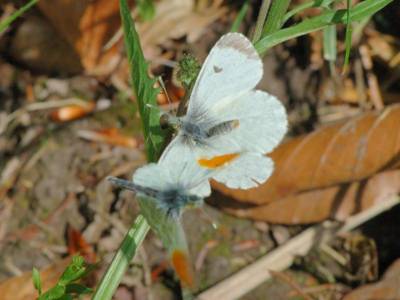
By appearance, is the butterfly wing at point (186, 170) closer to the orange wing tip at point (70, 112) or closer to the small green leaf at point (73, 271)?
the small green leaf at point (73, 271)

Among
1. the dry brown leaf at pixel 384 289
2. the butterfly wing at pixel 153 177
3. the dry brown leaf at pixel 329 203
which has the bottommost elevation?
the dry brown leaf at pixel 384 289

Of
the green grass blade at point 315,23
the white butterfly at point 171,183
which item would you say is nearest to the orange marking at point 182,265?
the white butterfly at point 171,183

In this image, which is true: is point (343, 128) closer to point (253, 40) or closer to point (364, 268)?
point (364, 268)

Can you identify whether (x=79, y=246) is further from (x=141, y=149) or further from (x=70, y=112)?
(x=70, y=112)

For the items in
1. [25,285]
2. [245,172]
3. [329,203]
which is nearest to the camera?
[245,172]

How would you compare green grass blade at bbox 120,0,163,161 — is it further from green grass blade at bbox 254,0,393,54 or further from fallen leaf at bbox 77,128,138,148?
fallen leaf at bbox 77,128,138,148

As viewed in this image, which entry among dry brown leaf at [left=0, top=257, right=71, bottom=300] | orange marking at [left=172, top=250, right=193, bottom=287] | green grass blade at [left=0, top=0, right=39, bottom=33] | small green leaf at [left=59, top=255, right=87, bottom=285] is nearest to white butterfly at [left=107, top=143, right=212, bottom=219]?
orange marking at [left=172, top=250, right=193, bottom=287]

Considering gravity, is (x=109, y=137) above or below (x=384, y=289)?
above

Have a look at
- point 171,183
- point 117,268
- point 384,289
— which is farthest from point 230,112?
point 384,289
